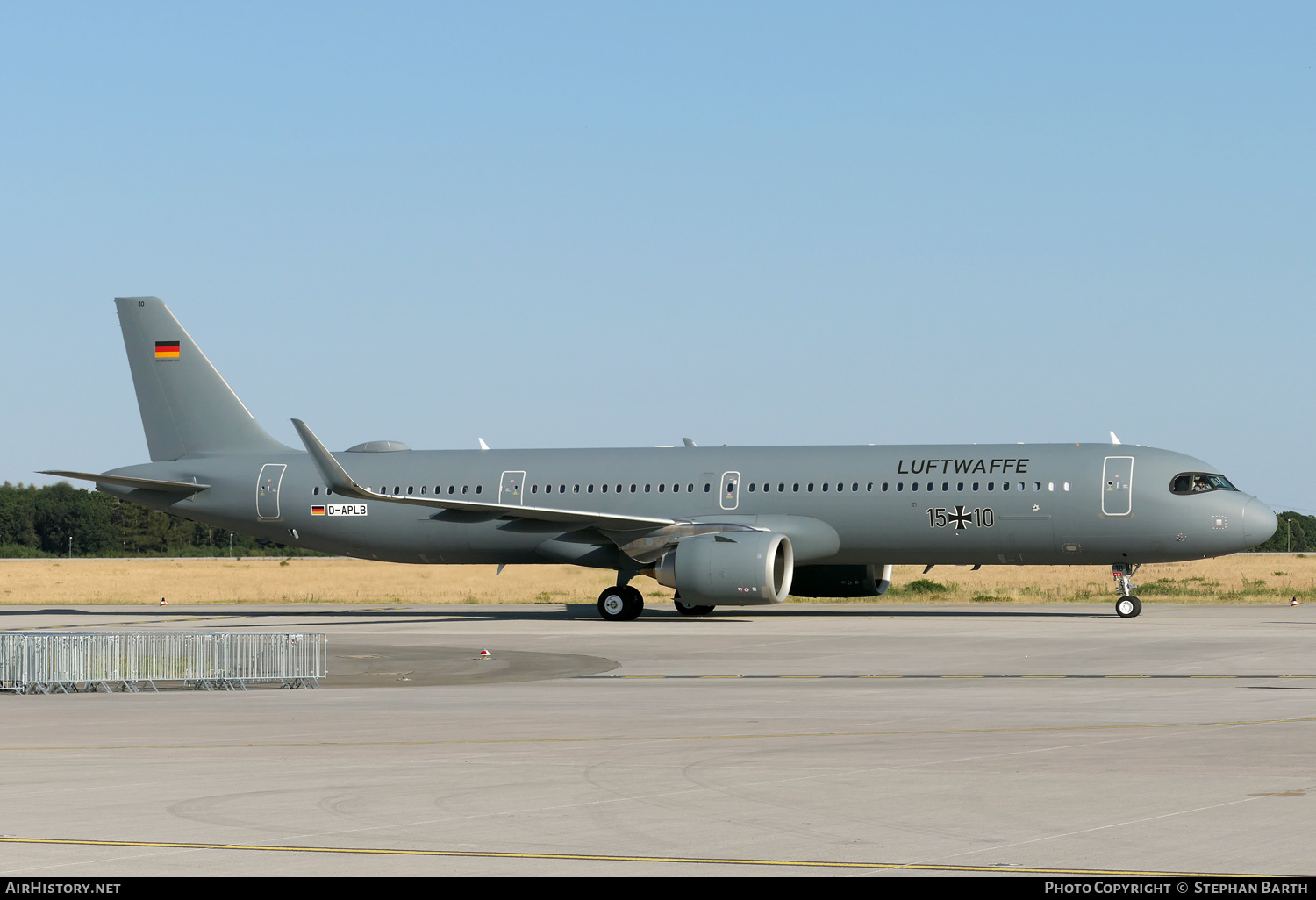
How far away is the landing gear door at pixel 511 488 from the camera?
41.5 metres

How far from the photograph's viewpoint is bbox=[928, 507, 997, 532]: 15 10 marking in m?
36.9

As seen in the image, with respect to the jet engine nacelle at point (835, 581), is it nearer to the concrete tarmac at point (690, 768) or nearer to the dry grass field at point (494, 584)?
the dry grass field at point (494, 584)

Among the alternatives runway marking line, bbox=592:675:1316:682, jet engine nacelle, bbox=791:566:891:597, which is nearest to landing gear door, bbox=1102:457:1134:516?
jet engine nacelle, bbox=791:566:891:597

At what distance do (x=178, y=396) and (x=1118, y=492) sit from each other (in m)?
25.9

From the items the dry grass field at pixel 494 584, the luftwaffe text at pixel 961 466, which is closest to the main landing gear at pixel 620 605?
the luftwaffe text at pixel 961 466

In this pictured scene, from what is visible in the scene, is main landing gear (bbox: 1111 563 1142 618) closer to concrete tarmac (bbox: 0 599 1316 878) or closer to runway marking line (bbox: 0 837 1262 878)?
concrete tarmac (bbox: 0 599 1316 878)

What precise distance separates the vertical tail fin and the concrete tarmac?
1973 centimetres

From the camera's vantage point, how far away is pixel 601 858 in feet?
30.0

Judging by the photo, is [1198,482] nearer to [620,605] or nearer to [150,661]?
[620,605]

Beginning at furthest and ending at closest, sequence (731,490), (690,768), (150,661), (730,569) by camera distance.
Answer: (731,490)
(730,569)
(150,661)
(690,768)

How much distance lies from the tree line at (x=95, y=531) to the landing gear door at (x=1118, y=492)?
10199 cm

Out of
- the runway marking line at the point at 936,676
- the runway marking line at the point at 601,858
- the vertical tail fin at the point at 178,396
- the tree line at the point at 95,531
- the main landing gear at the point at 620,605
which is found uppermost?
the vertical tail fin at the point at 178,396

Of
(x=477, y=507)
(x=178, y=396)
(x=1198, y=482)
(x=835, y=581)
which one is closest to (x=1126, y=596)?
(x=1198, y=482)

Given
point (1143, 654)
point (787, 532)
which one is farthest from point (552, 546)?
point (1143, 654)
